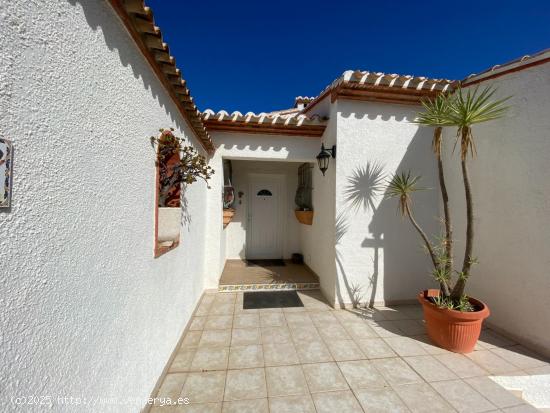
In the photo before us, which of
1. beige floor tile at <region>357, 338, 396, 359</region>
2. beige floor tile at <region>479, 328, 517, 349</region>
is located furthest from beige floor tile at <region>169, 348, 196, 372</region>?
beige floor tile at <region>479, 328, 517, 349</region>

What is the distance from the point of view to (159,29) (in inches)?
72.4

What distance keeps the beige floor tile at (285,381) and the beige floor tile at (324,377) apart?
0.27 feet

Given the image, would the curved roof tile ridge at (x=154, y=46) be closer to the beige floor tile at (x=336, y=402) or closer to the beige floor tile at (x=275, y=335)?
the beige floor tile at (x=275, y=335)

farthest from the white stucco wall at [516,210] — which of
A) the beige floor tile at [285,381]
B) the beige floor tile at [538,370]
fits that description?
the beige floor tile at [285,381]

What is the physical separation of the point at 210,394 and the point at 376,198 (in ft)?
13.4

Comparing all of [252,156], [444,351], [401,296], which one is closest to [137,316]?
[252,156]

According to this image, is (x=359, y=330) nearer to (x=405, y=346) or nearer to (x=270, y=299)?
(x=405, y=346)

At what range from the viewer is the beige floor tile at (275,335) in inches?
132

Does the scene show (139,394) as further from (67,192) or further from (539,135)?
(539,135)

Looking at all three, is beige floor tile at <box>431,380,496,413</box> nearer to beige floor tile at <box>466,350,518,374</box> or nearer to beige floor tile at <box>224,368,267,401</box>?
beige floor tile at <box>466,350,518,374</box>

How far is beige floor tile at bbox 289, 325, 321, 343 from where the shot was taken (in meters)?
3.43

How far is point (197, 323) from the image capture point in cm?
377

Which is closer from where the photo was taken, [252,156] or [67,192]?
[67,192]

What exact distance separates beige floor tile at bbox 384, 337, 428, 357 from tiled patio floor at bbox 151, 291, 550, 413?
0.01m
